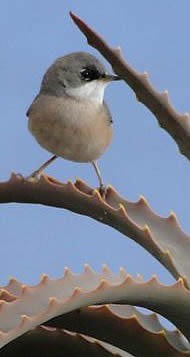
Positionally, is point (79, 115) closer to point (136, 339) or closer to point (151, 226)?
point (151, 226)

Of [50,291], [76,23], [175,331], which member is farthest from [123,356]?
[76,23]

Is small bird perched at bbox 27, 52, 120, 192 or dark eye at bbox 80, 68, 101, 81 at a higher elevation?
dark eye at bbox 80, 68, 101, 81

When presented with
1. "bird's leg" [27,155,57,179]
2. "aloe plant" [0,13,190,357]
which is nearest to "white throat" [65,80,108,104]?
"bird's leg" [27,155,57,179]

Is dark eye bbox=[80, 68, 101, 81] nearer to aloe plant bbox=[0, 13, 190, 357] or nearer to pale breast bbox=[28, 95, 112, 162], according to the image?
pale breast bbox=[28, 95, 112, 162]

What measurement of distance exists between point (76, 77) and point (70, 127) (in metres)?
0.37

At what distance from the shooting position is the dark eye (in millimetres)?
3610

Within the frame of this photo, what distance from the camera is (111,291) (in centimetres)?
157

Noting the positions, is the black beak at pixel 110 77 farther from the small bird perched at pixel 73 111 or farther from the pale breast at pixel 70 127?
the pale breast at pixel 70 127

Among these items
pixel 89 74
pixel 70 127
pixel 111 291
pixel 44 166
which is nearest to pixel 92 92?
pixel 89 74

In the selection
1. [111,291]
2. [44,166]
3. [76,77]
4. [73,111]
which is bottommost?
[44,166]

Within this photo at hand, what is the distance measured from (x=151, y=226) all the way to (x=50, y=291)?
0.56m

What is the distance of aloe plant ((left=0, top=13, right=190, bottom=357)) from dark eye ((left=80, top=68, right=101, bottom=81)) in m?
1.49

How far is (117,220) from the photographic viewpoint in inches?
75.5

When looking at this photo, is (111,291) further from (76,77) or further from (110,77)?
(76,77)
